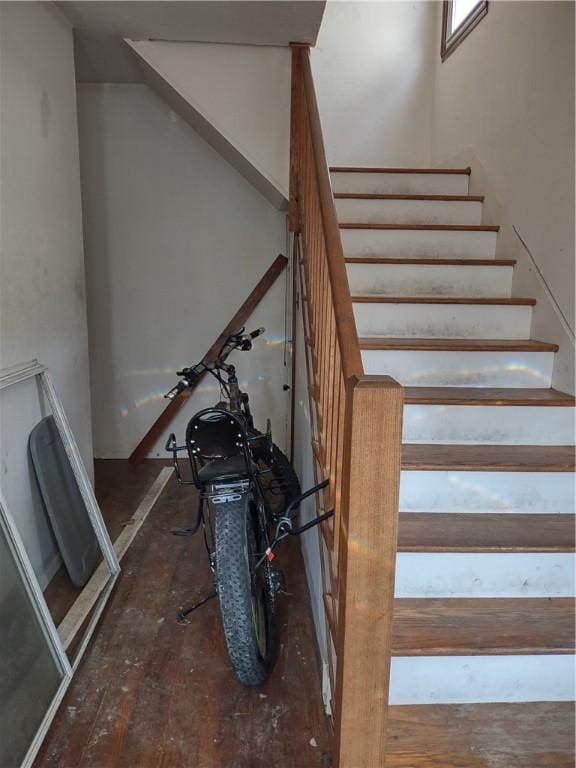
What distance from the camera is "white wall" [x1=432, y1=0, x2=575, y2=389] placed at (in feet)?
6.98

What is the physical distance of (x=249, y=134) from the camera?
2.87m

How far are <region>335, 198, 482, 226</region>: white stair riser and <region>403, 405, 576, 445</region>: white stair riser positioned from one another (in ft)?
4.73

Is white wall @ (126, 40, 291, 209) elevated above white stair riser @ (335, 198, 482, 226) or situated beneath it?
elevated above

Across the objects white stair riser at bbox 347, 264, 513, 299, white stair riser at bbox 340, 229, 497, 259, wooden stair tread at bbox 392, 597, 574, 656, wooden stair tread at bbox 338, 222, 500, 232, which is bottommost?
wooden stair tread at bbox 392, 597, 574, 656

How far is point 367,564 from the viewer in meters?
1.15

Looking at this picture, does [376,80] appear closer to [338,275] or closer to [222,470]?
[338,275]

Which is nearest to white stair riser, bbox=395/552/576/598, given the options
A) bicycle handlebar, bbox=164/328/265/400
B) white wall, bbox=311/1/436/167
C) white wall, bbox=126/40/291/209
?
bicycle handlebar, bbox=164/328/265/400

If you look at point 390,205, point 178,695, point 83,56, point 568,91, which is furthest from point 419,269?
point 83,56

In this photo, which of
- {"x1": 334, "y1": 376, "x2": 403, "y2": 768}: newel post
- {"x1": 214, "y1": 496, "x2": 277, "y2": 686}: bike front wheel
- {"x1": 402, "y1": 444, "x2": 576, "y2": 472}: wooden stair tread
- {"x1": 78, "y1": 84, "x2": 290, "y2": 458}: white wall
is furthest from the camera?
{"x1": 78, "y1": 84, "x2": 290, "y2": 458}: white wall

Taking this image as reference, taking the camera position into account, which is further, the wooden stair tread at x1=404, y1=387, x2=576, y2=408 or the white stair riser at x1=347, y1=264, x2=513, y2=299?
the white stair riser at x1=347, y1=264, x2=513, y2=299

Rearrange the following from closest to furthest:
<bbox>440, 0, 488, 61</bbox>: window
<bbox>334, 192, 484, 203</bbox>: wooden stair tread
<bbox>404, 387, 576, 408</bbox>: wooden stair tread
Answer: <bbox>404, 387, 576, 408</bbox>: wooden stair tread
<bbox>334, 192, 484, 203</bbox>: wooden stair tread
<bbox>440, 0, 488, 61</bbox>: window

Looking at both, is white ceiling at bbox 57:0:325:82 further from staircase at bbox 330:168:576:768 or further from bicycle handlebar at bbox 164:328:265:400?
bicycle handlebar at bbox 164:328:265:400

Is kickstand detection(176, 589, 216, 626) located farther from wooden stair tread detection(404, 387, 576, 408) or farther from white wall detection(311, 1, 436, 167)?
white wall detection(311, 1, 436, 167)

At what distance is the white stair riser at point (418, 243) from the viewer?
108 inches
